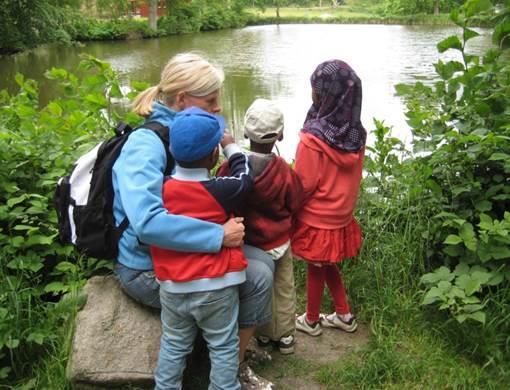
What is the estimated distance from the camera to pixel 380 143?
337 cm

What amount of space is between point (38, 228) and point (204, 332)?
3.32 feet

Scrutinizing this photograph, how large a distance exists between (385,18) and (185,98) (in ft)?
124

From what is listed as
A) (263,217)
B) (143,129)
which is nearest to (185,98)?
(143,129)

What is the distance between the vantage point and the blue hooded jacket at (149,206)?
1794 mm

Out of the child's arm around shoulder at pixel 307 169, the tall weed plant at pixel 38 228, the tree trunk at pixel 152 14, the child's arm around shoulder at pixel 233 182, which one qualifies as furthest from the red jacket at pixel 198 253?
the tree trunk at pixel 152 14

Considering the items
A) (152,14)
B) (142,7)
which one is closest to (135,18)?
(142,7)

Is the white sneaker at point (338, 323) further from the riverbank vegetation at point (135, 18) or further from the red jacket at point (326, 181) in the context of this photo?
the riverbank vegetation at point (135, 18)

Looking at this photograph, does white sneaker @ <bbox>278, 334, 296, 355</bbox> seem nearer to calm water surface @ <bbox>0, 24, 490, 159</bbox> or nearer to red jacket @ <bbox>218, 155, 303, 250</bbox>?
Answer: red jacket @ <bbox>218, 155, 303, 250</bbox>

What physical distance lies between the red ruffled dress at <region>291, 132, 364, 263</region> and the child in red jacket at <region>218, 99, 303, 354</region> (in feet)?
0.34

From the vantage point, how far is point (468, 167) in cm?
266

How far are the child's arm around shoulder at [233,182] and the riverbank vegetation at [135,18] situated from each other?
17.5m

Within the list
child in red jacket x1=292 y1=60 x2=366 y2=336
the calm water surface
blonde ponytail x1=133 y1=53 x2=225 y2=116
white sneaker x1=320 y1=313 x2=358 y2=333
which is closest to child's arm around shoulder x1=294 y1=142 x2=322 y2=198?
child in red jacket x1=292 y1=60 x2=366 y2=336

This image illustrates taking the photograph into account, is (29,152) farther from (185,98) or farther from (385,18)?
(385,18)

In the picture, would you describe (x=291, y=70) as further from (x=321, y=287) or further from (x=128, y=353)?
(x=128, y=353)
